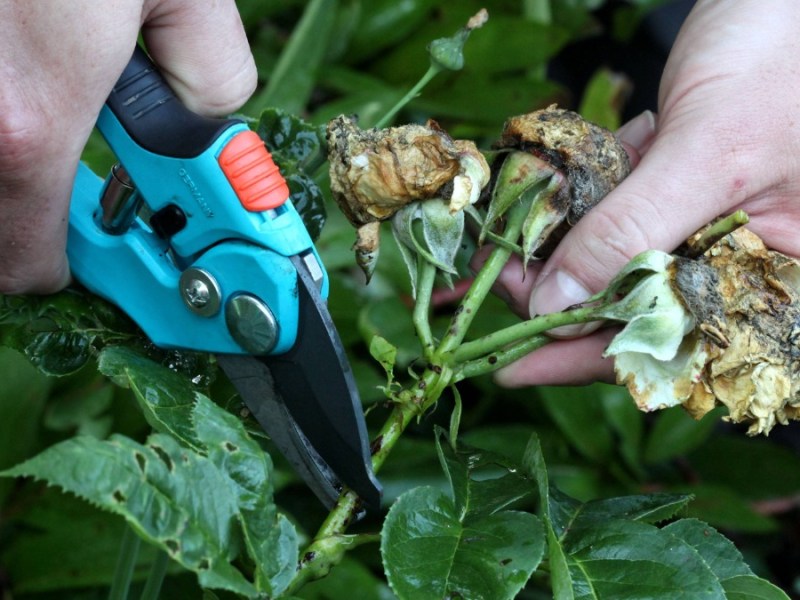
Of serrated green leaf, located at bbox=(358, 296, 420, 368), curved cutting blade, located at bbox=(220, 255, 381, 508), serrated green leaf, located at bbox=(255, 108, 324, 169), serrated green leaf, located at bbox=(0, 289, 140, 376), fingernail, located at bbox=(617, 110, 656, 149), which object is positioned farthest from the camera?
serrated green leaf, located at bbox=(358, 296, 420, 368)

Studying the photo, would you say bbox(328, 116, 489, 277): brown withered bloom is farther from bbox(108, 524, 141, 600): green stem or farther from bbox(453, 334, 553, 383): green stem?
bbox(108, 524, 141, 600): green stem

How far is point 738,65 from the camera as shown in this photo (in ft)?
3.34

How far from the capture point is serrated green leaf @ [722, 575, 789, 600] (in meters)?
0.72

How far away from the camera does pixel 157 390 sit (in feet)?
2.41

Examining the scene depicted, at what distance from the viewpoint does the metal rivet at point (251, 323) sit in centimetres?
76

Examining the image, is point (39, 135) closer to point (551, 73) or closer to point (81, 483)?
point (81, 483)

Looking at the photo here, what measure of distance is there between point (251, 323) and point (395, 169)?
0.18 metres

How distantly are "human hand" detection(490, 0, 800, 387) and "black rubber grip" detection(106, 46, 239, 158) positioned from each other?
35cm

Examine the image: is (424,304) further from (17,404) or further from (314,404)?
(17,404)

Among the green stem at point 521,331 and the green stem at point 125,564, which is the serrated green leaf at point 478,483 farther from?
the green stem at point 125,564

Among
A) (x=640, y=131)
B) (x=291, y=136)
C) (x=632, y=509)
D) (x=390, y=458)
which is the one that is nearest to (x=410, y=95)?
(x=291, y=136)

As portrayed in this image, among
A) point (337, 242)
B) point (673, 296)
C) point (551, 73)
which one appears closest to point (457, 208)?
point (673, 296)

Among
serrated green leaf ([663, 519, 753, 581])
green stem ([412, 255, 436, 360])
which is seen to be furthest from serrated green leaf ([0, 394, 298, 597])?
serrated green leaf ([663, 519, 753, 581])

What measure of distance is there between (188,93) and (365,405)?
73 centimetres
